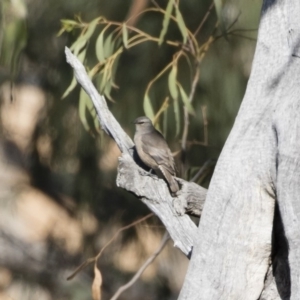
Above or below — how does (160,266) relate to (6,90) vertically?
below

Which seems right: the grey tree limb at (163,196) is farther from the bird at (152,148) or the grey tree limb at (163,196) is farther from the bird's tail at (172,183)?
the bird at (152,148)

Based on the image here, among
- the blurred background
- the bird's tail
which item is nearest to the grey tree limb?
the bird's tail

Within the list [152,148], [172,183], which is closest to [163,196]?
[172,183]

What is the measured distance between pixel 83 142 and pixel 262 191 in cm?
205

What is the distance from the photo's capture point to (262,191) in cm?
194

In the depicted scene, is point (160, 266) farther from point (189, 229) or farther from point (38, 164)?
point (189, 229)

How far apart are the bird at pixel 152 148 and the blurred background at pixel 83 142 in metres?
0.07

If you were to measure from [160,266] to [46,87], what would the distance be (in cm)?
105

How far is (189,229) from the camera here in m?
2.16

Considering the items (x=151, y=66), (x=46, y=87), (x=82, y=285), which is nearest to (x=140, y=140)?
(x=151, y=66)

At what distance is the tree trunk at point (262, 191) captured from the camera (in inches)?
73.5

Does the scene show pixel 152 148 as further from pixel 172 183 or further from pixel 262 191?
pixel 262 191

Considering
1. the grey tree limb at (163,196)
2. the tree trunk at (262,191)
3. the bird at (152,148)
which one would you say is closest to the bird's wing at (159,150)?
the bird at (152,148)

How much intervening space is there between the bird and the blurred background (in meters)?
0.07
